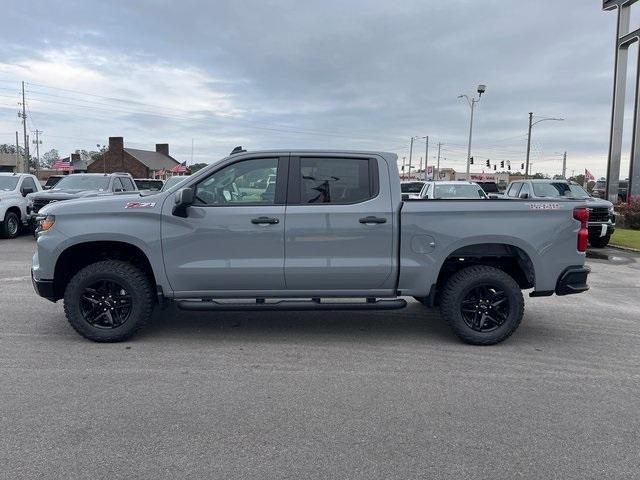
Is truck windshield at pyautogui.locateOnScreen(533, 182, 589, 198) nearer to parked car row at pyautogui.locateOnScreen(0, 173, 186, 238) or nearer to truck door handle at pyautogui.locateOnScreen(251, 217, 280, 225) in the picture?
parked car row at pyautogui.locateOnScreen(0, 173, 186, 238)

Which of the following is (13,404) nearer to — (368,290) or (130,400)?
(130,400)

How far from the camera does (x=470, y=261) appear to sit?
18.9ft

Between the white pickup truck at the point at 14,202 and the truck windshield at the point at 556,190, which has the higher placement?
→ the truck windshield at the point at 556,190

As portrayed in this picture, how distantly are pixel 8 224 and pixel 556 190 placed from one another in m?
15.6

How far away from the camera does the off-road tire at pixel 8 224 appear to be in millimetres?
14742

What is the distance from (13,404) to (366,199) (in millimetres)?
3499

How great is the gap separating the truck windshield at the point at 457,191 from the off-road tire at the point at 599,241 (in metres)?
3.31

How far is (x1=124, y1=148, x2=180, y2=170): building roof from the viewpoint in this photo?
71.2m

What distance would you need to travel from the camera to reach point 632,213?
763 inches

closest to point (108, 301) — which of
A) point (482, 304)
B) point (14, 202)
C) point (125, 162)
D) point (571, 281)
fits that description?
point (482, 304)

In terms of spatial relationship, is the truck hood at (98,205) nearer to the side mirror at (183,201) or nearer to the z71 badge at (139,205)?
the z71 badge at (139,205)

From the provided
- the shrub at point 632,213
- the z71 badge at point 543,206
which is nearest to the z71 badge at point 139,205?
the z71 badge at point 543,206

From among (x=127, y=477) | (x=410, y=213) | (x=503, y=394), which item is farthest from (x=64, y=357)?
(x=503, y=394)

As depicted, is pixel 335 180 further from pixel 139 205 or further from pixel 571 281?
pixel 571 281
